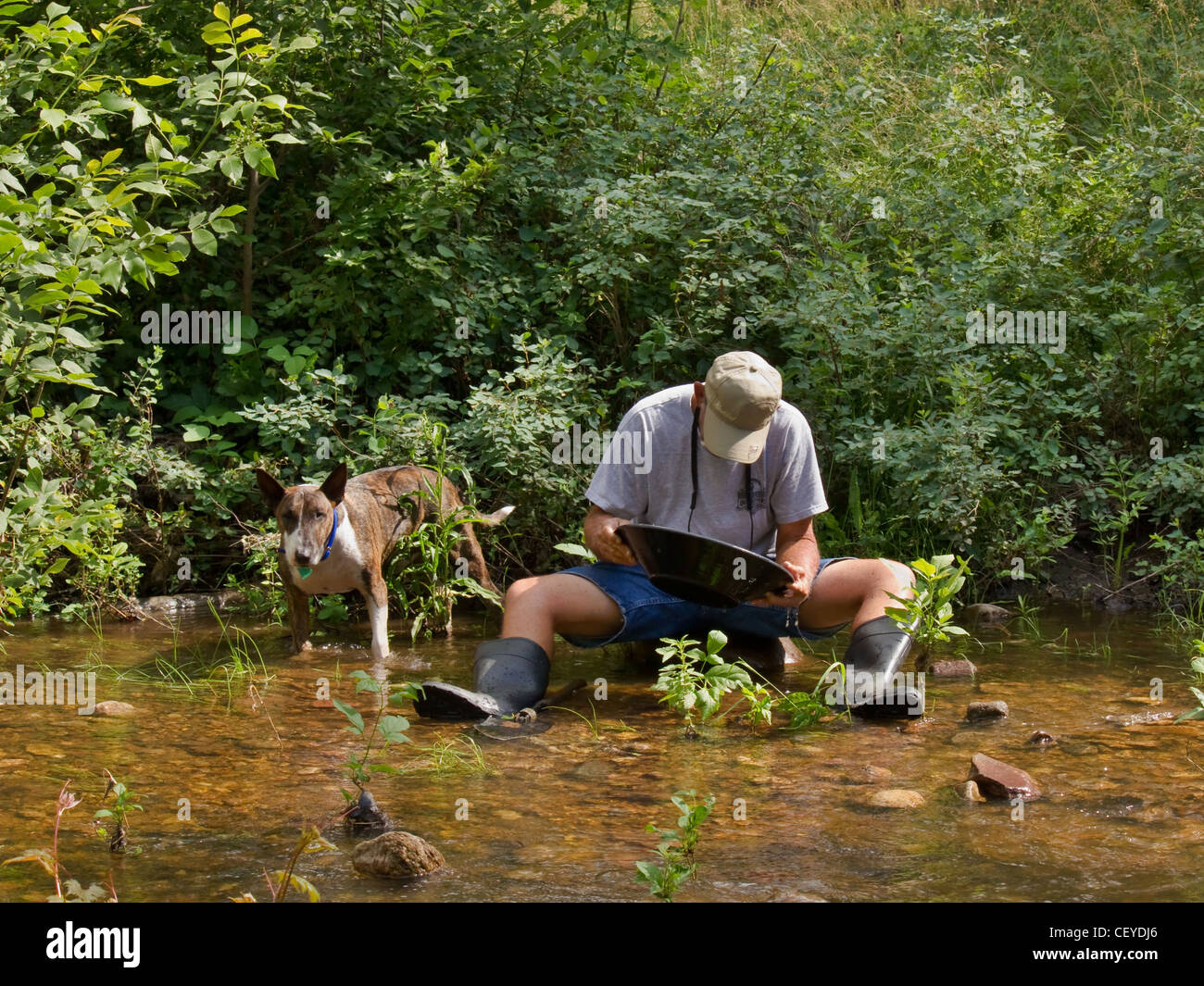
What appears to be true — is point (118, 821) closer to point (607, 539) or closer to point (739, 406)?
point (607, 539)

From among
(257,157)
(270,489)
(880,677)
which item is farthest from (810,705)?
(257,157)

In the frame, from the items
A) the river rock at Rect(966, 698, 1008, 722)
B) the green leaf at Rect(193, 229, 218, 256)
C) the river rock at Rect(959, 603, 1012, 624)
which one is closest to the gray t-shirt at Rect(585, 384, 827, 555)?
the river rock at Rect(966, 698, 1008, 722)

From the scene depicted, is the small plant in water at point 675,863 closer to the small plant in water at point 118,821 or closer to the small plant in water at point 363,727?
the small plant in water at point 363,727

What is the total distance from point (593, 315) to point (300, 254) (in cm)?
207

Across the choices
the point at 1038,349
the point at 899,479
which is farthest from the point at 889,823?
the point at 1038,349

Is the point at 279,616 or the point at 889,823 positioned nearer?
the point at 889,823

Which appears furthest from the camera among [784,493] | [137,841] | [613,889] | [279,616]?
[279,616]

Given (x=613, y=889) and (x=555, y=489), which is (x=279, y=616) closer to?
(x=555, y=489)

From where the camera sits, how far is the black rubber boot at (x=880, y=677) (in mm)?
5066

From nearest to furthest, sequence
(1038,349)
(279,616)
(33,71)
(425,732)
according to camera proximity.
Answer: (425,732) → (33,71) → (279,616) → (1038,349)

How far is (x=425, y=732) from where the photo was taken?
191 inches

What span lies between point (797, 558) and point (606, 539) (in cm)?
82

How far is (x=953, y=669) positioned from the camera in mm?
5855

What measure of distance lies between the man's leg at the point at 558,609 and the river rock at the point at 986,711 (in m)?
1.52
